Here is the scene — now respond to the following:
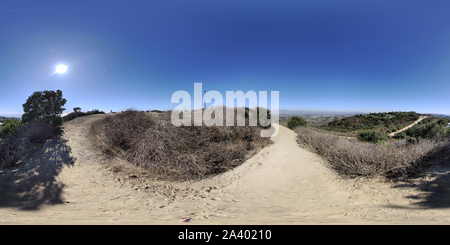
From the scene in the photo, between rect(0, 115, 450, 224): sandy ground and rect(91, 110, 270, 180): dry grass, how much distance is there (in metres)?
0.43

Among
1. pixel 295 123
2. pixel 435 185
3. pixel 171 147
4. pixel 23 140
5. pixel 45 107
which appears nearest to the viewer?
pixel 435 185

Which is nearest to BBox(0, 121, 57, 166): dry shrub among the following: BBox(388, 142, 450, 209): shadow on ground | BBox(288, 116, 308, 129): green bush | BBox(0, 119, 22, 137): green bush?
BBox(0, 119, 22, 137): green bush

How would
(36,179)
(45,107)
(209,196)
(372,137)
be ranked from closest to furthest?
1. (209,196)
2. (36,179)
3. (45,107)
4. (372,137)

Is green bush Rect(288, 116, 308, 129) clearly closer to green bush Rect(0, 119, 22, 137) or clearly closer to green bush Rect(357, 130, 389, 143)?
green bush Rect(357, 130, 389, 143)

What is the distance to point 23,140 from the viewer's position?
520 cm

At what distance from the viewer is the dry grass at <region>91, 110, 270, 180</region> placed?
4.71 m

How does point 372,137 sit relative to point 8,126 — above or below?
below

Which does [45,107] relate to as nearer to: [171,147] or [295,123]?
[171,147]

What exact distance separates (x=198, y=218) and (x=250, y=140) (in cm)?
559

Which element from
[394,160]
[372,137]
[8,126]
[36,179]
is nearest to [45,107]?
[8,126]

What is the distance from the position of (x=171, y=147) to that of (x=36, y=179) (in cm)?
407

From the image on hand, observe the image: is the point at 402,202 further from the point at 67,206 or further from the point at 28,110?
the point at 28,110

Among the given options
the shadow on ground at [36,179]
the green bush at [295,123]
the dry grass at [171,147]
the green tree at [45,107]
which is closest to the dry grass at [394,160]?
the dry grass at [171,147]

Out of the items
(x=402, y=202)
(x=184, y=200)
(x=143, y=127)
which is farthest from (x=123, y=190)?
(x=402, y=202)
